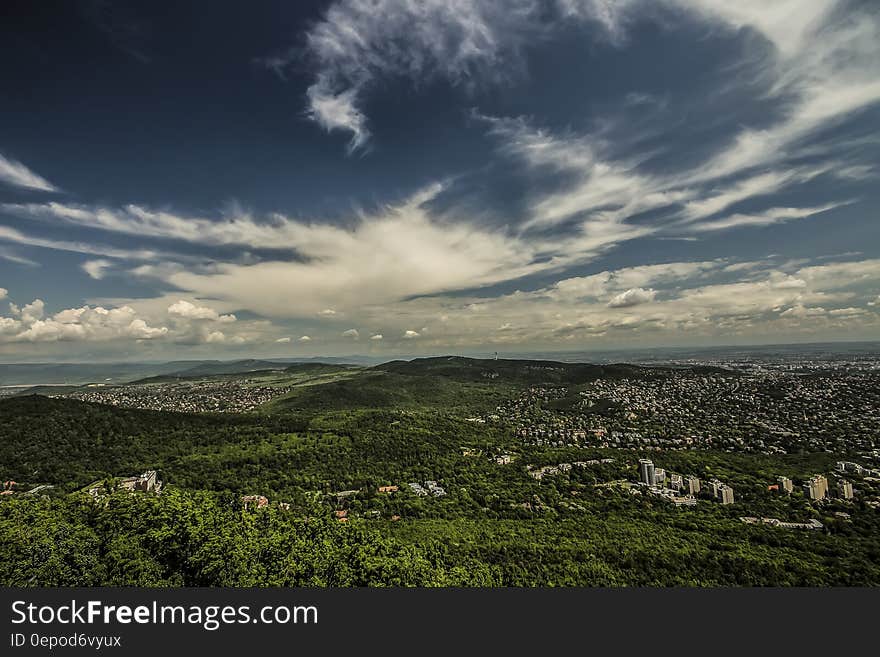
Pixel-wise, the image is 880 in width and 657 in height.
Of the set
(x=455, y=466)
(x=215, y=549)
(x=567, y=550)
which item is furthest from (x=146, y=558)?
(x=455, y=466)

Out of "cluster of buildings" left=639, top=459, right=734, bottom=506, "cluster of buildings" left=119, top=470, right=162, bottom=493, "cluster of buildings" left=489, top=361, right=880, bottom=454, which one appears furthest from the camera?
"cluster of buildings" left=489, top=361, right=880, bottom=454

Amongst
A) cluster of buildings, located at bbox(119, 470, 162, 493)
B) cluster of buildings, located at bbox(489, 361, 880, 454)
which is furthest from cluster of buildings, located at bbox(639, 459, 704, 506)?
cluster of buildings, located at bbox(119, 470, 162, 493)

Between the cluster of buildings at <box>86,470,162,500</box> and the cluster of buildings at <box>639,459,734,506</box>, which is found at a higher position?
the cluster of buildings at <box>86,470,162,500</box>

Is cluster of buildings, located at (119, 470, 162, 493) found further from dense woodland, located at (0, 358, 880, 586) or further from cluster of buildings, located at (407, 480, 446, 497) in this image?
cluster of buildings, located at (407, 480, 446, 497)

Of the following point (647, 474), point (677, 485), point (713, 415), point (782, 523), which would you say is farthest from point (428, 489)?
point (713, 415)

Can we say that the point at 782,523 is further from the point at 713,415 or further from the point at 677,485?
the point at 713,415

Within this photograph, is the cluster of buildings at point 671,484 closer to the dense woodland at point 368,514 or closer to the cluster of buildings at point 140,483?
the dense woodland at point 368,514
